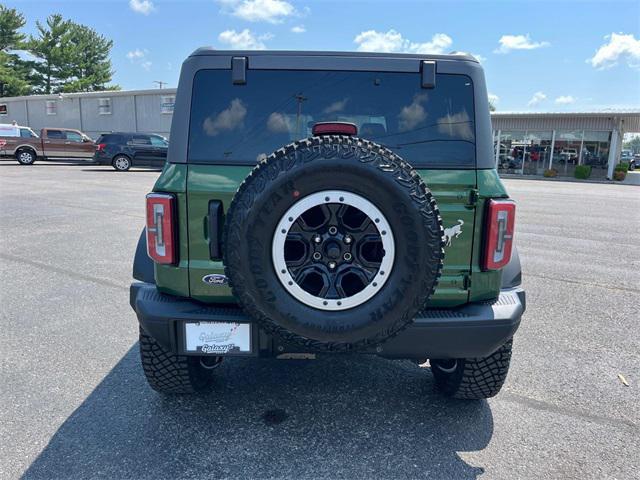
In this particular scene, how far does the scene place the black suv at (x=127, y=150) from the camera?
20953 mm

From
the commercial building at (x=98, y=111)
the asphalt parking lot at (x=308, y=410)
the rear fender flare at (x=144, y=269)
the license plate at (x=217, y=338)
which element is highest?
the commercial building at (x=98, y=111)

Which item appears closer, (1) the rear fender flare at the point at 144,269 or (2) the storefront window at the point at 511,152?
(1) the rear fender flare at the point at 144,269

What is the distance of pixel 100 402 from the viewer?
9.27 ft

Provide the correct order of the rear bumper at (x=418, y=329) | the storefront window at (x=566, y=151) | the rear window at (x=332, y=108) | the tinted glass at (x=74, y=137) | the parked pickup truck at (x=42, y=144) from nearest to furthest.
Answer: the rear bumper at (x=418, y=329) < the rear window at (x=332, y=108) < the parked pickup truck at (x=42, y=144) < the tinted glass at (x=74, y=137) < the storefront window at (x=566, y=151)

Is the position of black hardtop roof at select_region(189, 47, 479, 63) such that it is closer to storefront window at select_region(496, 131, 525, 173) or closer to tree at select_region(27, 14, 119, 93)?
storefront window at select_region(496, 131, 525, 173)

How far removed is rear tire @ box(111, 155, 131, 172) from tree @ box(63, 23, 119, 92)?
3150 centimetres

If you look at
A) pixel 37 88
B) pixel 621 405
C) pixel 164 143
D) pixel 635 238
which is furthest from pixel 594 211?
pixel 37 88

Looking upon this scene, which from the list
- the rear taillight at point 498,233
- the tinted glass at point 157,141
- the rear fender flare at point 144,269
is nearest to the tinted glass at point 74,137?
the tinted glass at point 157,141

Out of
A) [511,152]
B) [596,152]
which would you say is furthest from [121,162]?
[596,152]

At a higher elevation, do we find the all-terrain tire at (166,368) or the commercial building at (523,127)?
the commercial building at (523,127)

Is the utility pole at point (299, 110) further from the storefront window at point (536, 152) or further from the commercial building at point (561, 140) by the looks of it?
the storefront window at point (536, 152)

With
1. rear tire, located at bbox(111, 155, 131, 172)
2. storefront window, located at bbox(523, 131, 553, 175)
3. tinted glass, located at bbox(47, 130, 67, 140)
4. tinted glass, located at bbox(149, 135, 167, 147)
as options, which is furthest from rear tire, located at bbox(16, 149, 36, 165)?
storefront window, located at bbox(523, 131, 553, 175)

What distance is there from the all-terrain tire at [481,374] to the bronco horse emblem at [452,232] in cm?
76

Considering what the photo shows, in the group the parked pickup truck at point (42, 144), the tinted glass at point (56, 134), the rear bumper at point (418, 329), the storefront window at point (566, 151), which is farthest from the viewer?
the storefront window at point (566, 151)
